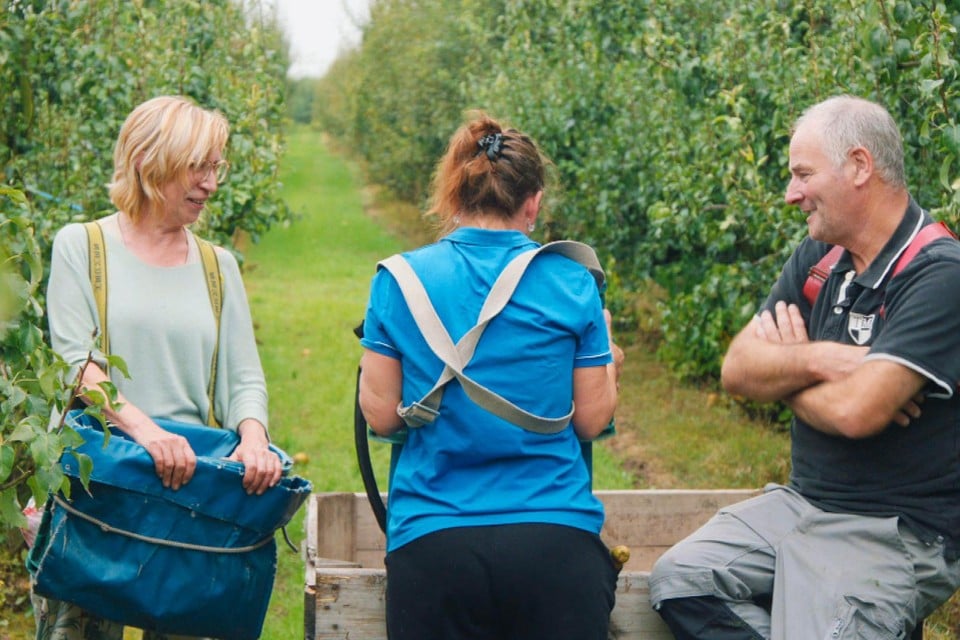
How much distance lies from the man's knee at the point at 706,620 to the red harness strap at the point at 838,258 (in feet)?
3.37

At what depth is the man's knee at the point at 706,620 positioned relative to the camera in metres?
3.52

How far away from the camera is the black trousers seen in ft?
9.94

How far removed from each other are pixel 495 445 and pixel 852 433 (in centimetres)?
107

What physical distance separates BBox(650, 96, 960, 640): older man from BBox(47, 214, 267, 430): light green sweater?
1.45 metres

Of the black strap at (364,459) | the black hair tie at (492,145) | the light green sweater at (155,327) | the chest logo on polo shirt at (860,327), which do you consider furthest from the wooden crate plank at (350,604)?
the chest logo on polo shirt at (860,327)

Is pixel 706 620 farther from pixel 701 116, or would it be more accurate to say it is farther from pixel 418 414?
pixel 701 116

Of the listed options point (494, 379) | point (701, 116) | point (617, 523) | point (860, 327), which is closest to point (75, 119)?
point (701, 116)

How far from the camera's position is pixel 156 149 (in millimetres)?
3707

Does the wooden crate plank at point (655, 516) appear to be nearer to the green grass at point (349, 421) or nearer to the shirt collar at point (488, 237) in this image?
the green grass at point (349, 421)

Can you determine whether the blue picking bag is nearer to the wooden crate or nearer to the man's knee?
the wooden crate

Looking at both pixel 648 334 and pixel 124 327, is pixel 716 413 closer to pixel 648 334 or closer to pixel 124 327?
pixel 648 334

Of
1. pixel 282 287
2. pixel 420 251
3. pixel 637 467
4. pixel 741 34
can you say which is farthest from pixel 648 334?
pixel 420 251

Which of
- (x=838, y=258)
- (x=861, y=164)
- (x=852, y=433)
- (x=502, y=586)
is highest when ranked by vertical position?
(x=861, y=164)

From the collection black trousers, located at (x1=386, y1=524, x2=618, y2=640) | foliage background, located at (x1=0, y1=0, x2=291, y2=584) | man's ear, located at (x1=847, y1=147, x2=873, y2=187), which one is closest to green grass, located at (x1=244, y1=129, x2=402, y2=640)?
foliage background, located at (x1=0, y1=0, x2=291, y2=584)
